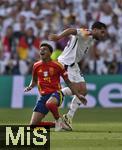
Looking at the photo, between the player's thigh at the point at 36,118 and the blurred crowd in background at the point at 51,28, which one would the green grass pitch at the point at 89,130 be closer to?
the player's thigh at the point at 36,118

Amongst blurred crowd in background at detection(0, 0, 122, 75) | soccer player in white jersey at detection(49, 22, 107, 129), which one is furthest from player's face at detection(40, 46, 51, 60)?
blurred crowd in background at detection(0, 0, 122, 75)

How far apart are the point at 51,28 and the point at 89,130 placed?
1114 centimetres

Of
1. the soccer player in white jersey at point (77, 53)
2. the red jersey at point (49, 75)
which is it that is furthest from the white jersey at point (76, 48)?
the red jersey at point (49, 75)

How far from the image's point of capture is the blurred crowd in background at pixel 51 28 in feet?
76.7

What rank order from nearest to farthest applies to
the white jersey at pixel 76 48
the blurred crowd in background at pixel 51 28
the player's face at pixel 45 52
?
the player's face at pixel 45 52 < the white jersey at pixel 76 48 < the blurred crowd in background at pixel 51 28

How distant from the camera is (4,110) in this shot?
20.2 metres

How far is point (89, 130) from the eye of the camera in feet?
44.8

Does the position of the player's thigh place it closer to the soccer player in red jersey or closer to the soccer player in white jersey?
the soccer player in red jersey

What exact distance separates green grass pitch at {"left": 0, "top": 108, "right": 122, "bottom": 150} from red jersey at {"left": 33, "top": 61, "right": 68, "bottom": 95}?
81cm

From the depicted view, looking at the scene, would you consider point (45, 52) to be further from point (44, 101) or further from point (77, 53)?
point (77, 53)

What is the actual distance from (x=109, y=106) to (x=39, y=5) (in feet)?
19.1

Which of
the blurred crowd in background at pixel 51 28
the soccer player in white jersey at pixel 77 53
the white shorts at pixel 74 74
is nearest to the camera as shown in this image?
the soccer player in white jersey at pixel 77 53

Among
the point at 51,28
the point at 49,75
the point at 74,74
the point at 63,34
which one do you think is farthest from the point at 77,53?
the point at 51,28

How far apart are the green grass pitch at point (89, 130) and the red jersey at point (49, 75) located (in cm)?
81
